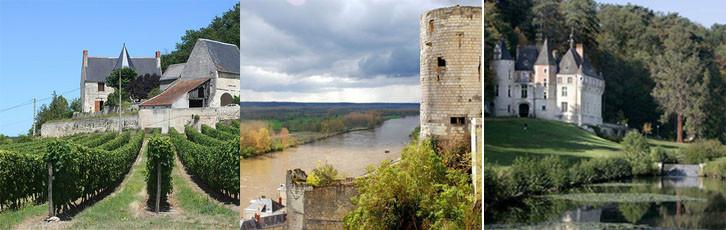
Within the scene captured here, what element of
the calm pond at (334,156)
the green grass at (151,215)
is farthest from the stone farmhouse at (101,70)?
the calm pond at (334,156)

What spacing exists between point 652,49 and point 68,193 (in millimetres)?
5869

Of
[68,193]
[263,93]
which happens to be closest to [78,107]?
[68,193]

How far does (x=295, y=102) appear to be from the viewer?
738 centimetres

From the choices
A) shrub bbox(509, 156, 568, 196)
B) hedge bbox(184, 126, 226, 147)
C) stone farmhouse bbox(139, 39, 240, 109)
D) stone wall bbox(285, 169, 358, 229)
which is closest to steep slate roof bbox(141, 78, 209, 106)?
stone farmhouse bbox(139, 39, 240, 109)

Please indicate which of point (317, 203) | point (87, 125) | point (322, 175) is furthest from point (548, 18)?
point (87, 125)

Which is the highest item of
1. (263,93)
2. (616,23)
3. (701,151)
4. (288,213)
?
(616,23)

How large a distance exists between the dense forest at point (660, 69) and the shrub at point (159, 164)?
172 inches

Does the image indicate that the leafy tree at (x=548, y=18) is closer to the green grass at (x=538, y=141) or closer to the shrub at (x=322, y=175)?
the green grass at (x=538, y=141)

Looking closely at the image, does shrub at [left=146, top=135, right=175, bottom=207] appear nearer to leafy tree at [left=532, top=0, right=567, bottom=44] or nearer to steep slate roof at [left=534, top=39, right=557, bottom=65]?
steep slate roof at [left=534, top=39, right=557, bottom=65]

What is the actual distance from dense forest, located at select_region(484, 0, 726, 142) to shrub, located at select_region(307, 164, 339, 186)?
9.91 ft

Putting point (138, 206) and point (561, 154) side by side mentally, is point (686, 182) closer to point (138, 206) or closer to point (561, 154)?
point (561, 154)

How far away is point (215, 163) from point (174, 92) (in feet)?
2.69

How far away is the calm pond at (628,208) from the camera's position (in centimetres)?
797

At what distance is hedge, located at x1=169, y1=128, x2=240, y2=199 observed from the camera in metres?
7.23
